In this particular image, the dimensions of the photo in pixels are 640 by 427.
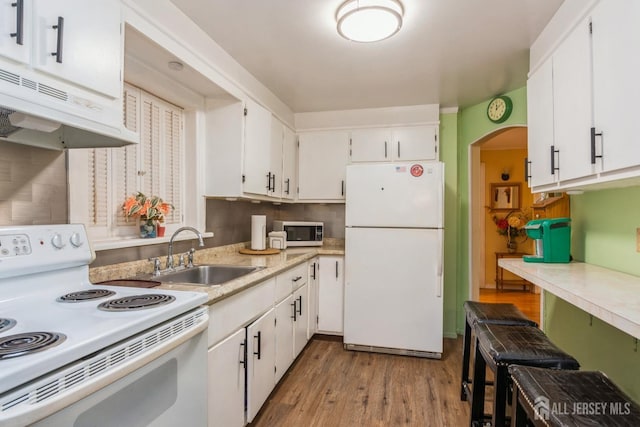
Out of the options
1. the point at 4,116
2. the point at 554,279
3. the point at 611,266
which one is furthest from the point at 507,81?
the point at 4,116

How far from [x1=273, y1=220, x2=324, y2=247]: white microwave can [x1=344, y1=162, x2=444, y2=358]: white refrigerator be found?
53cm

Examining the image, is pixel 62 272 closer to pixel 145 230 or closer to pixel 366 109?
pixel 145 230

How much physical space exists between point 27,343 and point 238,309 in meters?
0.97

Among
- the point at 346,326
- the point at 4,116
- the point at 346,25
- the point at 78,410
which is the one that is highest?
the point at 346,25

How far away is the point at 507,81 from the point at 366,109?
1279 millimetres

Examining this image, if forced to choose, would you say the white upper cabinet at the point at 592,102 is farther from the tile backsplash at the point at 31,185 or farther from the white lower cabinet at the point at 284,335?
the tile backsplash at the point at 31,185

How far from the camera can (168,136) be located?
223cm

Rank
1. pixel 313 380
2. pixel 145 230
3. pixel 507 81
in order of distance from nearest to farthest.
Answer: pixel 145 230 → pixel 313 380 → pixel 507 81

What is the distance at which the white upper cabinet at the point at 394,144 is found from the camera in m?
3.31

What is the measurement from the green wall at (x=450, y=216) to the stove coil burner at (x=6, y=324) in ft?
10.9

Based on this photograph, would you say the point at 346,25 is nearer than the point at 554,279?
No

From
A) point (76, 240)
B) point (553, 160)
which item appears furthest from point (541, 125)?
point (76, 240)

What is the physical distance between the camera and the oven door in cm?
71

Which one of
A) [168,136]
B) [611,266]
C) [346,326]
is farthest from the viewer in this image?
[346,326]
